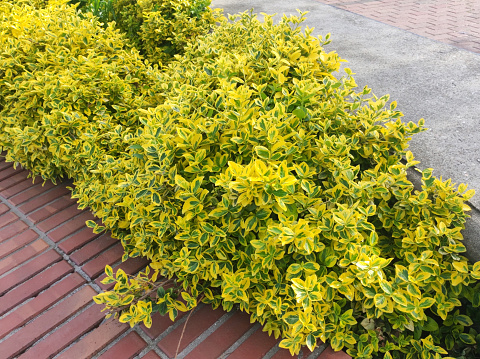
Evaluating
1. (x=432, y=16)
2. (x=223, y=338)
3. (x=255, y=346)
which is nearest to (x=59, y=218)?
(x=223, y=338)

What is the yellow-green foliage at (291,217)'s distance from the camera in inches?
58.0

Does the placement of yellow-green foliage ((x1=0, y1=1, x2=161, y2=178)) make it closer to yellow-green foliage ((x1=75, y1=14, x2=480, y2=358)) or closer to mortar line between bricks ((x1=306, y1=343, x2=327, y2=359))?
yellow-green foliage ((x1=75, y1=14, x2=480, y2=358))

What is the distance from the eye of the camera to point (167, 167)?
164 cm

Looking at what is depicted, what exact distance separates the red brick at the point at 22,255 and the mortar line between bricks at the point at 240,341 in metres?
1.23

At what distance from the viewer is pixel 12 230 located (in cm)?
227

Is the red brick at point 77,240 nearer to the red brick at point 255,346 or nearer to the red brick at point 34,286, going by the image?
the red brick at point 34,286

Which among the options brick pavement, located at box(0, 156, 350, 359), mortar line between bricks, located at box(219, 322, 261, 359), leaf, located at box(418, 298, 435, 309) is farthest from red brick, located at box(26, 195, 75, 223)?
leaf, located at box(418, 298, 435, 309)

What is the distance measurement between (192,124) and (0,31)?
89.9 inches

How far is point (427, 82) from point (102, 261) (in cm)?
262

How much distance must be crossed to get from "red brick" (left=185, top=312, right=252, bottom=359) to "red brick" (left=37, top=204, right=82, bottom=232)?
48.4 inches

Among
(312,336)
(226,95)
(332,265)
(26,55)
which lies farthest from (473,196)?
(26,55)

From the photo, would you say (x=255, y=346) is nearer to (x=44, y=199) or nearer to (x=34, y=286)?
(x=34, y=286)

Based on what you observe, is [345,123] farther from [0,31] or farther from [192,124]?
[0,31]

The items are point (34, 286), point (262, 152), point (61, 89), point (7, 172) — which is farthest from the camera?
point (7, 172)
